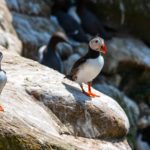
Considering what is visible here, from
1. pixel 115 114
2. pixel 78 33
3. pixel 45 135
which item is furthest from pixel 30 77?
pixel 78 33

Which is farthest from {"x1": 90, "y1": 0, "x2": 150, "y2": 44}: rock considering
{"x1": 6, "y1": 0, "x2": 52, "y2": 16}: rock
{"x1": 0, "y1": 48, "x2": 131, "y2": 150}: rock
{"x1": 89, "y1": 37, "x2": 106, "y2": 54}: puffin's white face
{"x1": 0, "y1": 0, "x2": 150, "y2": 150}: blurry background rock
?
{"x1": 89, "y1": 37, "x2": 106, "y2": 54}: puffin's white face

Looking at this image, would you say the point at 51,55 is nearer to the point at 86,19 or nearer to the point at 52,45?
the point at 52,45

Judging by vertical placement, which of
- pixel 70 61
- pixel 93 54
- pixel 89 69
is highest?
pixel 93 54

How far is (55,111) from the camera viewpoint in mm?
8305

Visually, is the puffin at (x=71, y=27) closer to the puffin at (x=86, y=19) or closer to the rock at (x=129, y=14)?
the puffin at (x=86, y=19)

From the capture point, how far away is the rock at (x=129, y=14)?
58.7 ft

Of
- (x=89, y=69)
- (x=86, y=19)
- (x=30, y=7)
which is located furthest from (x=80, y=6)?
(x=89, y=69)

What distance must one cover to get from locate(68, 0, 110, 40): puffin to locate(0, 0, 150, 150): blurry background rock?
0.13ft

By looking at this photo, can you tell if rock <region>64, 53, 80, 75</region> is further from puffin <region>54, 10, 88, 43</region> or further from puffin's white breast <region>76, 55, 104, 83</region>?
puffin's white breast <region>76, 55, 104, 83</region>

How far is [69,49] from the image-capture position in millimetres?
15742

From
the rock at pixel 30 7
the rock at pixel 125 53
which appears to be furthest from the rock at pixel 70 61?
the rock at pixel 30 7

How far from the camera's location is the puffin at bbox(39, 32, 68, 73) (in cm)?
1363

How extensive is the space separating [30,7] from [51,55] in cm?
273

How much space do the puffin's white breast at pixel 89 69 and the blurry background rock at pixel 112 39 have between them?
423 cm
